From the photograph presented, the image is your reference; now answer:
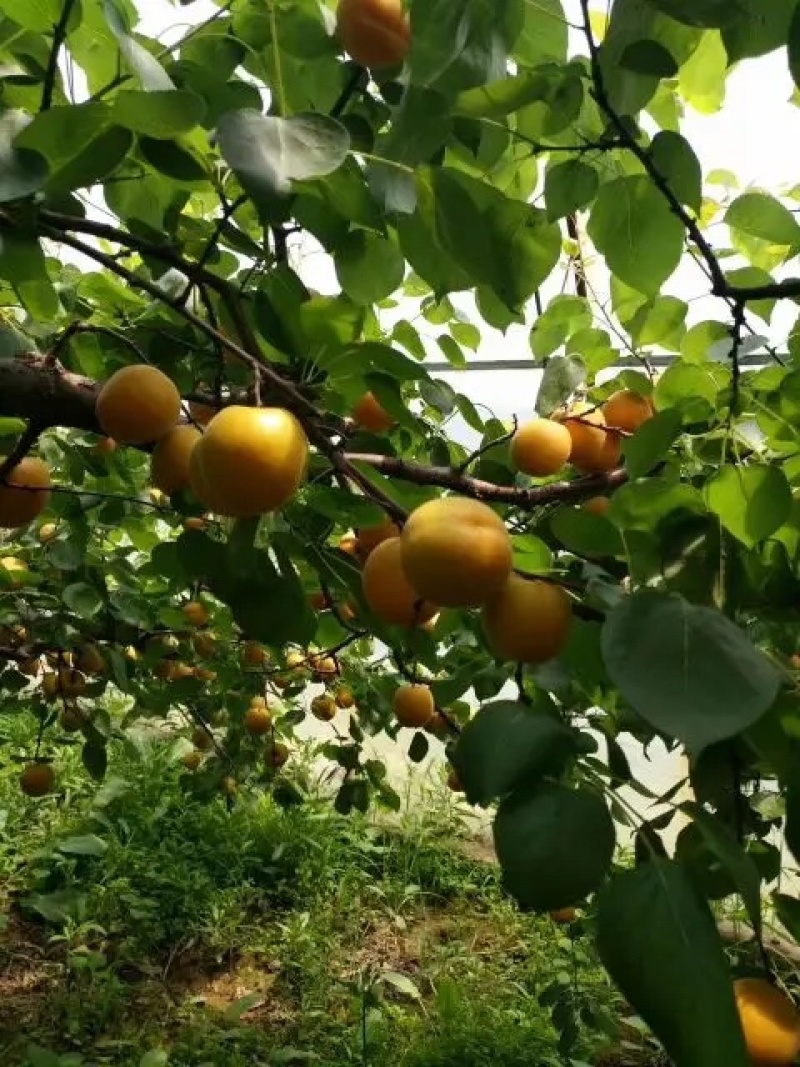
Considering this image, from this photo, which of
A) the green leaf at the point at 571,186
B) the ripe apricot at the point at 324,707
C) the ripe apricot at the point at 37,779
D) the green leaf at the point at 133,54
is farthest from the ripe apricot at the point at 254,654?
the green leaf at the point at 133,54

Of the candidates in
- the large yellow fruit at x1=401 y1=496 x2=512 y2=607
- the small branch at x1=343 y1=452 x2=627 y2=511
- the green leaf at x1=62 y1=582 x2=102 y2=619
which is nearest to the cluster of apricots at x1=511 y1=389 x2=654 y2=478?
the small branch at x1=343 y1=452 x2=627 y2=511

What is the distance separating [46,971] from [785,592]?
247 cm

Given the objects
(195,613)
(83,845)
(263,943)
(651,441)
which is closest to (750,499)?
(651,441)

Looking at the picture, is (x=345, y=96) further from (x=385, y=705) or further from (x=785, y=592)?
(x=385, y=705)

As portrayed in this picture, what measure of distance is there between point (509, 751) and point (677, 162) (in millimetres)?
425

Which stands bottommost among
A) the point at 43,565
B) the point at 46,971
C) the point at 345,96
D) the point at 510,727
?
the point at 46,971

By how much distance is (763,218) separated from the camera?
2.48 feet

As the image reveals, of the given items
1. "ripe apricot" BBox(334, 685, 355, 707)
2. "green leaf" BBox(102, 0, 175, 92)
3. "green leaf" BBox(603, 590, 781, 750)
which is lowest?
"ripe apricot" BBox(334, 685, 355, 707)

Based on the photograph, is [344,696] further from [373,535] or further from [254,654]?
[373,535]

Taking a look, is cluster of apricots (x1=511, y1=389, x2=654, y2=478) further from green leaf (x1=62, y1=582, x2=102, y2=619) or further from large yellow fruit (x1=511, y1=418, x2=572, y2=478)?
green leaf (x1=62, y1=582, x2=102, y2=619)

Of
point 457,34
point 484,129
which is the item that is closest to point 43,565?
point 484,129

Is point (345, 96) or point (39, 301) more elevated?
point (345, 96)

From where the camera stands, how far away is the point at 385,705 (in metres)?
1.56

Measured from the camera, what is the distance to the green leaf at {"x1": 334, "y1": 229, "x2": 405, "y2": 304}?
2.19 feet
